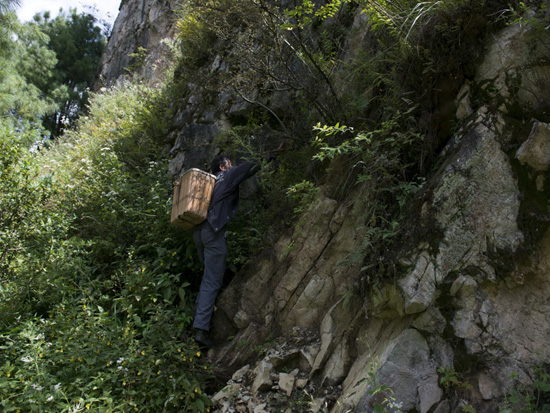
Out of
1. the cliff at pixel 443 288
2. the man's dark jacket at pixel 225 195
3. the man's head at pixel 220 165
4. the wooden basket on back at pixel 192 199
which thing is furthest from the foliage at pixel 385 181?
the man's head at pixel 220 165

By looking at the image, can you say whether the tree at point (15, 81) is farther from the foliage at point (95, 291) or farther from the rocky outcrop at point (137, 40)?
the rocky outcrop at point (137, 40)

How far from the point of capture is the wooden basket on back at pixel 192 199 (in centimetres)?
511

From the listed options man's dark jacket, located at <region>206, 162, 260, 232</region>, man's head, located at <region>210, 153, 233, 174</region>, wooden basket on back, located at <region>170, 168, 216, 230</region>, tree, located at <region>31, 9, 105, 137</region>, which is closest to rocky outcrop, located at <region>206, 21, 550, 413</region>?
man's dark jacket, located at <region>206, 162, 260, 232</region>

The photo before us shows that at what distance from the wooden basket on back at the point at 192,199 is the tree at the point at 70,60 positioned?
15.6 m

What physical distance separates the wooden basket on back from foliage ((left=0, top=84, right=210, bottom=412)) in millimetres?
556

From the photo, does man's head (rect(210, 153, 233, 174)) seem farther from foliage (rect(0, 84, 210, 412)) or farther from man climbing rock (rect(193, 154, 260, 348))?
foliage (rect(0, 84, 210, 412))

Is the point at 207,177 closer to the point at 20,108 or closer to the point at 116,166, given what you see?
the point at 116,166

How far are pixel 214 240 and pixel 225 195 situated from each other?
1.91ft

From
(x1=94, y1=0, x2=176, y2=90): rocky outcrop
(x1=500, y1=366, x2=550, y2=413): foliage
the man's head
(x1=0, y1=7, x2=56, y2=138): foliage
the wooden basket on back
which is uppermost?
(x1=94, y1=0, x2=176, y2=90): rocky outcrop

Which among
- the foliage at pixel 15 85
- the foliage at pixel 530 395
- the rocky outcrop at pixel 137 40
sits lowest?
the foliage at pixel 530 395

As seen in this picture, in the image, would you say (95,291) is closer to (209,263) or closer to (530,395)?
(209,263)

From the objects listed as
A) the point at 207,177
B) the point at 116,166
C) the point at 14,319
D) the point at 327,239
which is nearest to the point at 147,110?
the point at 116,166

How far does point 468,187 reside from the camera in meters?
3.53

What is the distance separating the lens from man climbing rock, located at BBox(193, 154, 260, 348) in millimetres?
4938
